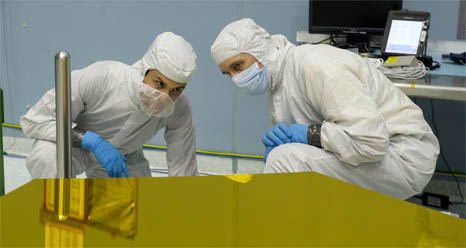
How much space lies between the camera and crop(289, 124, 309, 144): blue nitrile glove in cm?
186

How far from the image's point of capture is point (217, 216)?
0.92 m

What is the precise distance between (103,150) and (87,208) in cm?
118

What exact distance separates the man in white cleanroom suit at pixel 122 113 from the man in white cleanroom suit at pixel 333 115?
19cm

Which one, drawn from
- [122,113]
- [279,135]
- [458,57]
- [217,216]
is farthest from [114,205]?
[458,57]

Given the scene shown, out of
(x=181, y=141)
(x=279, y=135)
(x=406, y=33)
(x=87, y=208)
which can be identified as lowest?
(x=181, y=141)

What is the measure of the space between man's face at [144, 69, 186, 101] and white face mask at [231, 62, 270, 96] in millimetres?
227

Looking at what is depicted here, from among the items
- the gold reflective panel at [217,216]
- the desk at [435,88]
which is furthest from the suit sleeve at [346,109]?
the gold reflective panel at [217,216]

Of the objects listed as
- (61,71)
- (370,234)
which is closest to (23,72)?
(61,71)

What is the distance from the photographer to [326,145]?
5.87ft

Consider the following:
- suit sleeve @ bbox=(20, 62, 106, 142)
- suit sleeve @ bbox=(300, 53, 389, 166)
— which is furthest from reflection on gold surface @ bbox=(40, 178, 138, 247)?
suit sleeve @ bbox=(20, 62, 106, 142)

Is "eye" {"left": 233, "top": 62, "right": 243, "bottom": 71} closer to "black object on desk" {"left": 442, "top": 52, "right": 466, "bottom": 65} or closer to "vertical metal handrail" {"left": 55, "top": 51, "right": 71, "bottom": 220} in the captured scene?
"vertical metal handrail" {"left": 55, "top": 51, "right": 71, "bottom": 220}

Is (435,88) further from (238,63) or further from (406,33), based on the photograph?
(238,63)

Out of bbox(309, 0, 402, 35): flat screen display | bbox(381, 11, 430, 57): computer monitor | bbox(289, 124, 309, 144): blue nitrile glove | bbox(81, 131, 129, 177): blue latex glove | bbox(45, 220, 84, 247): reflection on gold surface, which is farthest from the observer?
bbox(309, 0, 402, 35): flat screen display

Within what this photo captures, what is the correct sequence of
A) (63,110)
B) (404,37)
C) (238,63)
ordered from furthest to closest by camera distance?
1. (404,37)
2. (238,63)
3. (63,110)
